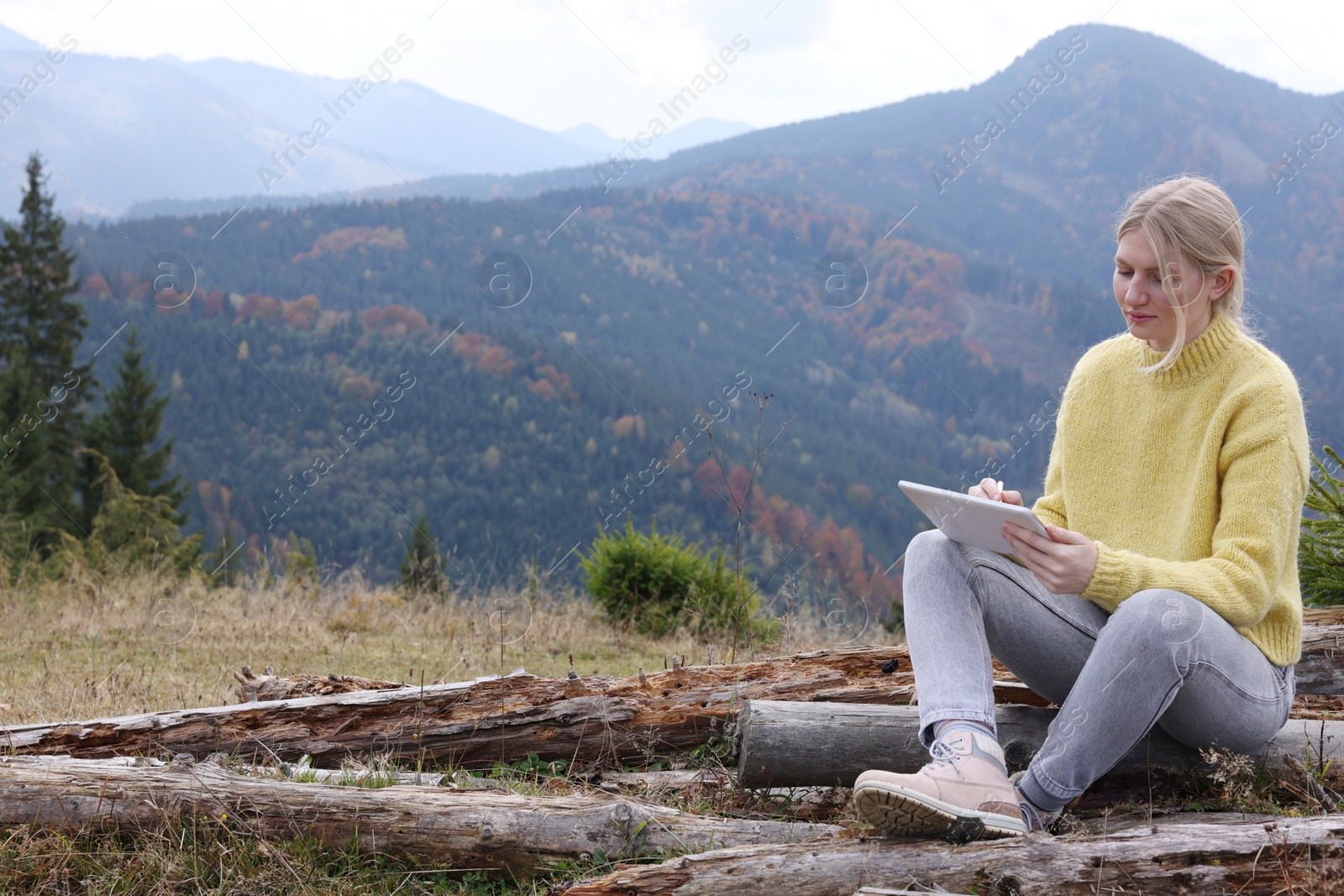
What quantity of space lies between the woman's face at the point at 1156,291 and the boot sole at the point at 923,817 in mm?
1254

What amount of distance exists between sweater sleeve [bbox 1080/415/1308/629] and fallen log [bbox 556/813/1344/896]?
1.51ft

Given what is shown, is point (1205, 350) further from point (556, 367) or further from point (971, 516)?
point (556, 367)

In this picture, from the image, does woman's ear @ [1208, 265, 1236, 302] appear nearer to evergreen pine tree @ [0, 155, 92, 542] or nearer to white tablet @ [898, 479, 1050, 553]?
white tablet @ [898, 479, 1050, 553]

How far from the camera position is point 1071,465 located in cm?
258

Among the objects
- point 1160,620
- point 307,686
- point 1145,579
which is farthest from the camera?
point 307,686

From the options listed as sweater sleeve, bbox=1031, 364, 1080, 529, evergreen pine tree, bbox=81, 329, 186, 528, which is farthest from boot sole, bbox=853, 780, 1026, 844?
evergreen pine tree, bbox=81, 329, 186, 528

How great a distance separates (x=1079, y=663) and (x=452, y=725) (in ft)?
5.84

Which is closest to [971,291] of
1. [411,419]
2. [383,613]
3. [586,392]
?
[586,392]

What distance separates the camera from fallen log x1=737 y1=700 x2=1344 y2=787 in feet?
7.95

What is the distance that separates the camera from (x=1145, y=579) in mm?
2084

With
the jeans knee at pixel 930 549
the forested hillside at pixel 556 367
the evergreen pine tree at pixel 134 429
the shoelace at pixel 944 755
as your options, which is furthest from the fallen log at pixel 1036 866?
the evergreen pine tree at pixel 134 429

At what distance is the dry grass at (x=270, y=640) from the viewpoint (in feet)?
13.8

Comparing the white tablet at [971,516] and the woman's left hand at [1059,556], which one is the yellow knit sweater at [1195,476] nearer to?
the woman's left hand at [1059,556]

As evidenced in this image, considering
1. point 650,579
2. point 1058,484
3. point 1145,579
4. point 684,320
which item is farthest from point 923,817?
point 684,320
